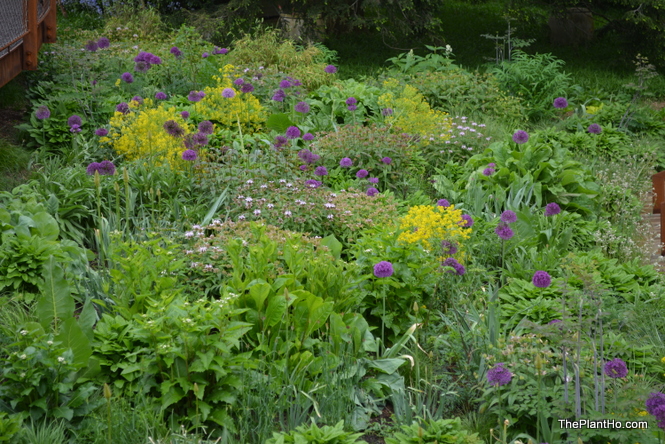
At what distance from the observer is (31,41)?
6.95 meters

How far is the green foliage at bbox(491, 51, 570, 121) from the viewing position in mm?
9720

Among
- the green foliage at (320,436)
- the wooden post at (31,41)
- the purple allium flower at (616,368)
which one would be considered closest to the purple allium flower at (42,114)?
the wooden post at (31,41)

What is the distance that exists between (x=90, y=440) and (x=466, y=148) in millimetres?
5208

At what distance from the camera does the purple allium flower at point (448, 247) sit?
14.1 ft

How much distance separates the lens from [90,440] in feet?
10.6

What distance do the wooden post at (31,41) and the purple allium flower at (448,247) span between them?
4962mm

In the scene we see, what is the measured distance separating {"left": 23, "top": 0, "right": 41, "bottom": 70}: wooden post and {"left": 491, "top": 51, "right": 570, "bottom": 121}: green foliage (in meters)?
6.21

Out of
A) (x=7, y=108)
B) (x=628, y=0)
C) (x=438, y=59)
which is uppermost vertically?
(x=628, y=0)

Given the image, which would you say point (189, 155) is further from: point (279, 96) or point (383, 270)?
point (383, 270)

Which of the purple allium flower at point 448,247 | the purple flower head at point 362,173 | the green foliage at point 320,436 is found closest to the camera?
the green foliage at point 320,436

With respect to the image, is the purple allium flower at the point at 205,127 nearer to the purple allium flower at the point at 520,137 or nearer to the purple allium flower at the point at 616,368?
the purple allium flower at the point at 520,137

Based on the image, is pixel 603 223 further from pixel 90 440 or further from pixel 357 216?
pixel 90 440

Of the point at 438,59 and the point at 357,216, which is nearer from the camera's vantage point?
the point at 357,216

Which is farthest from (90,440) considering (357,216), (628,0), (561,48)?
(561,48)
